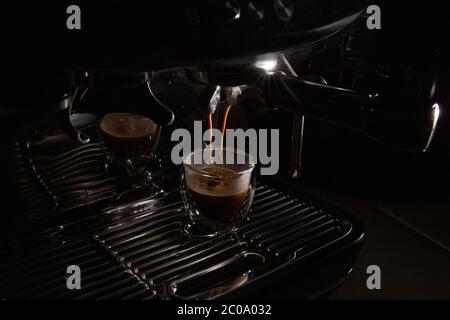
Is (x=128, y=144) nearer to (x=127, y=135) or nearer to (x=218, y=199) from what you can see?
(x=127, y=135)

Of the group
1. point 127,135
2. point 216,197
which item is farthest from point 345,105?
point 127,135

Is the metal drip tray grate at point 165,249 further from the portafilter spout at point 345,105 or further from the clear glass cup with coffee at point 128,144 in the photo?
the portafilter spout at point 345,105

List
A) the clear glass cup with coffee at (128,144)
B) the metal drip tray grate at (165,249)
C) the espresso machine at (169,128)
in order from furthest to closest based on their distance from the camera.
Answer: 1. the clear glass cup with coffee at (128,144)
2. the metal drip tray grate at (165,249)
3. the espresso machine at (169,128)

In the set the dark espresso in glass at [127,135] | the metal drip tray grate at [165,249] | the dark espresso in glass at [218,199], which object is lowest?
the metal drip tray grate at [165,249]

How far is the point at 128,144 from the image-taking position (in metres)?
0.69

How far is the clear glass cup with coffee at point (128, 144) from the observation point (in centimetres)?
68

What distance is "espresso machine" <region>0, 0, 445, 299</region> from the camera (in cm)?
37

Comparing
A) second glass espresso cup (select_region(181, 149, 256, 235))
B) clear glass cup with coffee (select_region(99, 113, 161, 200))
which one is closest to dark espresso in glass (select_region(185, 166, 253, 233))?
second glass espresso cup (select_region(181, 149, 256, 235))

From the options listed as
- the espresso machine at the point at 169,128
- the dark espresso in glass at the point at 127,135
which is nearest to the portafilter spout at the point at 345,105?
the espresso machine at the point at 169,128

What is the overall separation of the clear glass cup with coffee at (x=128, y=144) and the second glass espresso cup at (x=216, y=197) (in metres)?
0.10

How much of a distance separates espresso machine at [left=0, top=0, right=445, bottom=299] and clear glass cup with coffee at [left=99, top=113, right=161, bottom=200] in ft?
0.07
